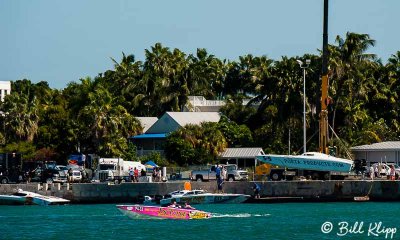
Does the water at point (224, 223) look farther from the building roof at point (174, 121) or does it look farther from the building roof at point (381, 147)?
the building roof at point (174, 121)

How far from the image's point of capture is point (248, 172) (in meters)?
92.3

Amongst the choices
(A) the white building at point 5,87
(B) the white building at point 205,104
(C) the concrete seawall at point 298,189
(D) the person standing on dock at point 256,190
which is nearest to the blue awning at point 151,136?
(B) the white building at point 205,104

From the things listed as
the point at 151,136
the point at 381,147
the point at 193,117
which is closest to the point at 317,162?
the point at 381,147

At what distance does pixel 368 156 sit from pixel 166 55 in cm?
3152

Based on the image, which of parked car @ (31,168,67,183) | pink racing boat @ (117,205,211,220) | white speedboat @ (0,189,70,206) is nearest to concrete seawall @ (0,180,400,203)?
white speedboat @ (0,189,70,206)

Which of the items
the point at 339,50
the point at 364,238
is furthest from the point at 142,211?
the point at 339,50

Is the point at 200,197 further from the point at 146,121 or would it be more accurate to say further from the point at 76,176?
the point at 146,121

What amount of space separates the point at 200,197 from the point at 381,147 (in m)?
24.7

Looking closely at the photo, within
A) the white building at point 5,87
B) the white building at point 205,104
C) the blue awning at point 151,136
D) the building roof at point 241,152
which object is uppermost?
the white building at point 5,87

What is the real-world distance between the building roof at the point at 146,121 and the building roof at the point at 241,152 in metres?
12.6

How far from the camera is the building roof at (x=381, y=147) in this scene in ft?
321

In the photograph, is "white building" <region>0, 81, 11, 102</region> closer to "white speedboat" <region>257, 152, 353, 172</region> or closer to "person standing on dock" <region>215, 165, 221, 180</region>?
"person standing on dock" <region>215, 165, 221, 180</region>

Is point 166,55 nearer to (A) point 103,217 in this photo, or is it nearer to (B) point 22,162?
(B) point 22,162

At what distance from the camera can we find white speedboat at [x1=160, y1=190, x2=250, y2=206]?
77.5m
